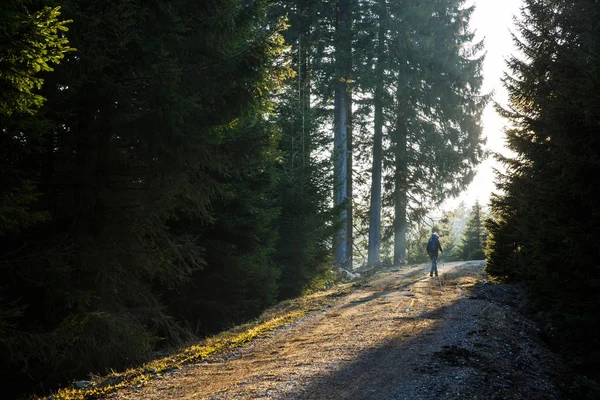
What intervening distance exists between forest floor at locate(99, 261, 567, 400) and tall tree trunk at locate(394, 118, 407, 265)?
62.4 ft

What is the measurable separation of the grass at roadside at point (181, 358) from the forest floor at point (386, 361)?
0.23 m

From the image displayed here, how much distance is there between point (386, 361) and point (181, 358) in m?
3.59

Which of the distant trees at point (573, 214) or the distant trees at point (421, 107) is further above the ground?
the distant trees at point (421, 107)

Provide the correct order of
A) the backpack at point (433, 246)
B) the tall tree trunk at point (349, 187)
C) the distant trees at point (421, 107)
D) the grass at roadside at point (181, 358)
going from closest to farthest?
1. the grass at roadside at point (181, 358)
2. the backpack at point (433, 246)
3. the distant trees at point (421, 107)
4. the tall tree trunk at point (349, 187)

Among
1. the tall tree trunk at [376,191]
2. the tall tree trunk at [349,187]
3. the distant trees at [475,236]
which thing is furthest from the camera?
the distant trees at [475,236]

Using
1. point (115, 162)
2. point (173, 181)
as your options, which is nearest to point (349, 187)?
point (173, 181)

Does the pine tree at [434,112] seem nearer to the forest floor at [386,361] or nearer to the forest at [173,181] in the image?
the forest at [173,181]

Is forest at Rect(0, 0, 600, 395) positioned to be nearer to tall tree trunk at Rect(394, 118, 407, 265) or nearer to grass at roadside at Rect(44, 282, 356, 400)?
grass at roadside at Rect(44, 282, 356, 400)

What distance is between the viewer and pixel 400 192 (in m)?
30.8

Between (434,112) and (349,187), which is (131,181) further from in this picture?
(434,112)

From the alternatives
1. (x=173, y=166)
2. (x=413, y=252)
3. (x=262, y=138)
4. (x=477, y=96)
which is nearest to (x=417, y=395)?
(x=173, y=166)

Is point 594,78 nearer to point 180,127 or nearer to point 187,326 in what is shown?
point 180,127

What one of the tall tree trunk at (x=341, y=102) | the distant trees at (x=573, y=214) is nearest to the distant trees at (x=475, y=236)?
the tall tree trunk at (x=341, y=102)

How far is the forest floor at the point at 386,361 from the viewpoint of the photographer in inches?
223
